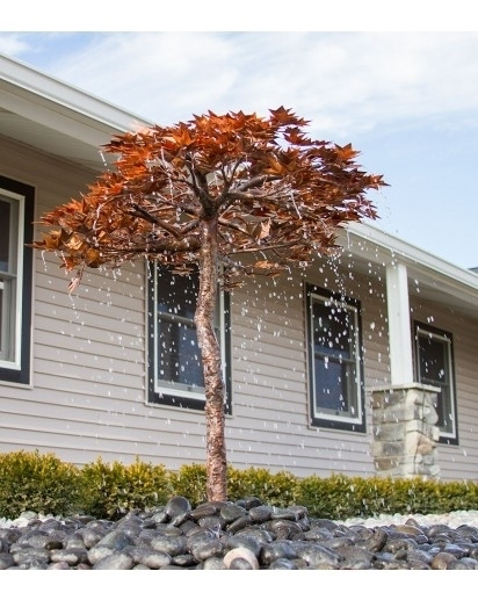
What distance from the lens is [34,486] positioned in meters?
6.26

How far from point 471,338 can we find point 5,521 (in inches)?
421

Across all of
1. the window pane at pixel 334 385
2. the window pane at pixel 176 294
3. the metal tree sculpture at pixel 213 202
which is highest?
the window pane at pixel 176 294

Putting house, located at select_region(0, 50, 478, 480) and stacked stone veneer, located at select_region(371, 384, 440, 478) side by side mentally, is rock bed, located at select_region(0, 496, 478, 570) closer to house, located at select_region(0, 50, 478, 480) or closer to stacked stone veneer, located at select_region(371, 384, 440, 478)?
house, located at select_region(0, 50, 478, 480)

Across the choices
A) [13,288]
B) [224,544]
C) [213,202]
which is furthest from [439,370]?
[224,544]

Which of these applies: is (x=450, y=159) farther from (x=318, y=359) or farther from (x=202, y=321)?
(x=202, y=321)

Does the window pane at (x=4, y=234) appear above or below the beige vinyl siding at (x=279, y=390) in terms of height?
above

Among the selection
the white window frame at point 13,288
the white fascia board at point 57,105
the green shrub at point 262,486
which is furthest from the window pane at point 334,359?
the white fascia board at point 57,105

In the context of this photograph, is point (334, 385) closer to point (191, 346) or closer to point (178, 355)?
point (191, 346)

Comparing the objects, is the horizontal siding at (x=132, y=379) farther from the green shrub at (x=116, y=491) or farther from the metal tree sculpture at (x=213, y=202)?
the metal tree sculpture at (x=213, y=202)

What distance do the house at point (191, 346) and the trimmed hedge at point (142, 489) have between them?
2.93 ft

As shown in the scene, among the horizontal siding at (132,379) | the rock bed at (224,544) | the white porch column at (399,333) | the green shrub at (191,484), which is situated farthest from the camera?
the white porch column at (399,333)

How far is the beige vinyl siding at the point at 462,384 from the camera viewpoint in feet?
45.4
